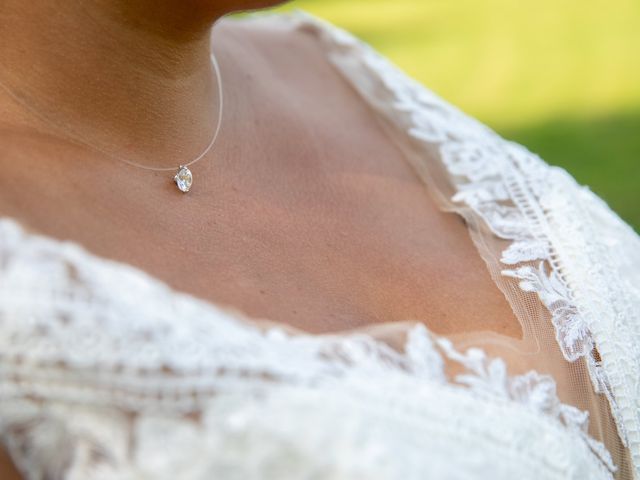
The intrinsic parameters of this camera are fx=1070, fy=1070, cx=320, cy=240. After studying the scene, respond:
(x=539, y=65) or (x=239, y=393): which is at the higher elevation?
(x=239, y=393)

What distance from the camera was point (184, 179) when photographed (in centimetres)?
178

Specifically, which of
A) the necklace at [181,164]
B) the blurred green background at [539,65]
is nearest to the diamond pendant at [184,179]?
the necklace at [181,164]

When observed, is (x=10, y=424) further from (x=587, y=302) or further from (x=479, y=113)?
(x=479, y=113)

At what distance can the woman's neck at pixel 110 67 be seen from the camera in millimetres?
1650

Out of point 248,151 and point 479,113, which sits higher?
point 248,151

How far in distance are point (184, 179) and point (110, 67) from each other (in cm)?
22

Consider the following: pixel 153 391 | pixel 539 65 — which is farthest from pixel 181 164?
pixel 539 65

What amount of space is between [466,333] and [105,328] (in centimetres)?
59

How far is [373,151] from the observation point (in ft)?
7.25

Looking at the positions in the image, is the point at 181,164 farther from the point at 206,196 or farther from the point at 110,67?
the point at 110,67

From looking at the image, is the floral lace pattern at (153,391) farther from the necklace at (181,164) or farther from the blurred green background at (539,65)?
the blurred green background at (539,65)

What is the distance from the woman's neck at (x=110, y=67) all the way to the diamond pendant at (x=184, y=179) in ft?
0.10

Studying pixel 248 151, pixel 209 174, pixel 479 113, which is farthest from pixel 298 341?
pixel 479 113

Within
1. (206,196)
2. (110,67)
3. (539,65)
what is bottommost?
(539,65)
